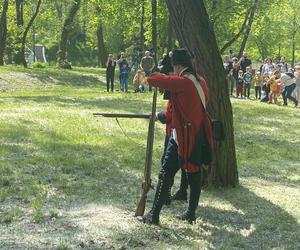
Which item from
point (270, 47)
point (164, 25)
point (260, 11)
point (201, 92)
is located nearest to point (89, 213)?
point (201, 92)

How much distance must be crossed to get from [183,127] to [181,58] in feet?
2.50

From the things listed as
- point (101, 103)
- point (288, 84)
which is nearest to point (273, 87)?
point (288, 84)

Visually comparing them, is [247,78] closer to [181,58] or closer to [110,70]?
[110,70]

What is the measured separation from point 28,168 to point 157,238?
3.87m

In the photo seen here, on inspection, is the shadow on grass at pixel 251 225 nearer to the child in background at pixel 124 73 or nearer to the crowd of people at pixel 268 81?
the crowd of people at pixel 268 81

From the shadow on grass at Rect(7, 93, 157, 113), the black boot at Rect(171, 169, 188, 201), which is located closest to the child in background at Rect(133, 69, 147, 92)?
the shadow on grass at Rect(7, 93, 157, 113)

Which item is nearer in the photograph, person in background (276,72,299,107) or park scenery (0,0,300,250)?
park scenery (0,0,300,250)

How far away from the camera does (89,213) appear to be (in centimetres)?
704

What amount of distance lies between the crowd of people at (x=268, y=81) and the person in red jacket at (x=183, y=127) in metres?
18.3

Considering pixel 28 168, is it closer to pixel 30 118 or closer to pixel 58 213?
pixel 58 213

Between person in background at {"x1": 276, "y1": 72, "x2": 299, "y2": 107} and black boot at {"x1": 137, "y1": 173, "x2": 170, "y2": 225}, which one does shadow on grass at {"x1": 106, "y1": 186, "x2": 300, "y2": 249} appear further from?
person in background at {"x1": 276, "y1": 72, "x2": 299, "y2": 107}

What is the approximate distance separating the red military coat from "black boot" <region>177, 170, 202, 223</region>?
0.42ft

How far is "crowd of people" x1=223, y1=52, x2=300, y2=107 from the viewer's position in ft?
79.8

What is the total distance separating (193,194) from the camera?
22.0 feet
